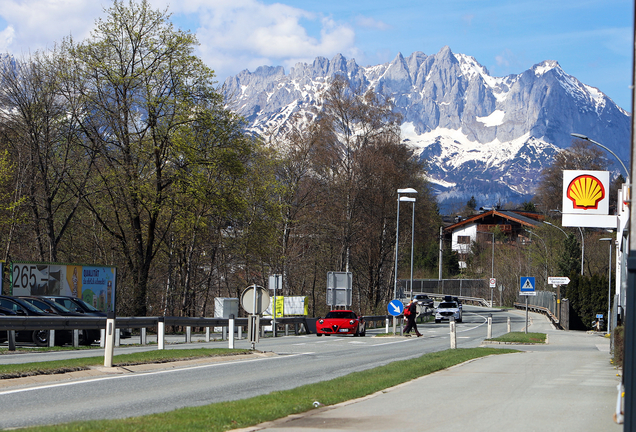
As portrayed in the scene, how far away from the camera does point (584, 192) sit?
2314cm

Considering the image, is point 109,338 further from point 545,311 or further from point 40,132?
point 545,311

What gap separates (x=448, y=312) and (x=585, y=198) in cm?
3051

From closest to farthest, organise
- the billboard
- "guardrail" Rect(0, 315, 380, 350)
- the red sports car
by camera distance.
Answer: "guardrail" Rect(0, 315, 380, 350) < the billboard < the red sports car

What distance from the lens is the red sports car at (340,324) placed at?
33719mm

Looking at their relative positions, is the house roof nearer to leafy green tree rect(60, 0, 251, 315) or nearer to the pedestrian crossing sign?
the pedestrian crossing sign

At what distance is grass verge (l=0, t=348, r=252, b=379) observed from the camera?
42.7 feet

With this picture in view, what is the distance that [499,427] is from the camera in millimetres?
8156

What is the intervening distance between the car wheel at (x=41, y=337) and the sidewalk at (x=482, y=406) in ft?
47.6

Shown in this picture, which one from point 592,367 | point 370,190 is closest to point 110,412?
point 592,367

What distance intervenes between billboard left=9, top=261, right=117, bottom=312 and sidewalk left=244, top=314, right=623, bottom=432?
1875 centimetres

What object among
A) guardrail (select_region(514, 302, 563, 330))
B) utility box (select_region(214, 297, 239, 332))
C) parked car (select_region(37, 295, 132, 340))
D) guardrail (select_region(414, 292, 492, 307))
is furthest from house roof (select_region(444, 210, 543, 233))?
parked car (select_region(37, 295, 132, 340))

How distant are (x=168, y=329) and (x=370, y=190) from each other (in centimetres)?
1802

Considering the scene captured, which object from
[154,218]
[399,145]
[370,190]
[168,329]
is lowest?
[168,329]

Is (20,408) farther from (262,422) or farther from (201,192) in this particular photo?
(201,192)
